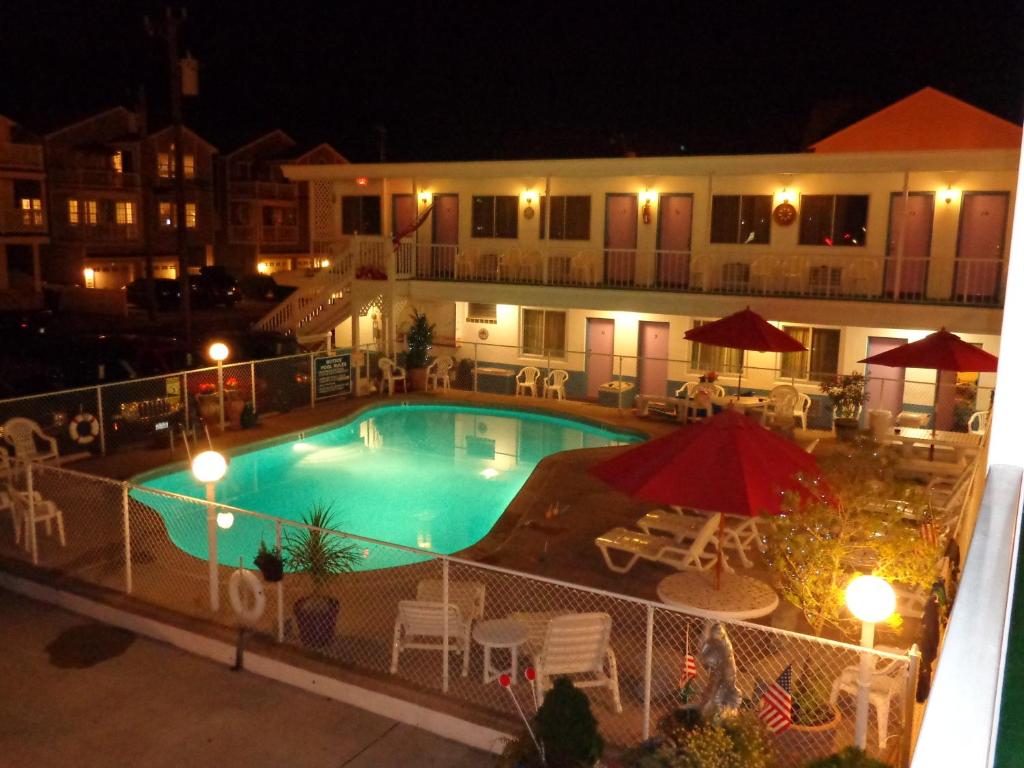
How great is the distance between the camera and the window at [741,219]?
1973 cm

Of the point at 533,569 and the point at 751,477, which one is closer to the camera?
the point at 751,477

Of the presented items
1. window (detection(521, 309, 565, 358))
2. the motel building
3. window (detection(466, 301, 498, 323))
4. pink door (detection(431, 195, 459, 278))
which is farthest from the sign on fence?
window (detection(521, 309, 565, 358))

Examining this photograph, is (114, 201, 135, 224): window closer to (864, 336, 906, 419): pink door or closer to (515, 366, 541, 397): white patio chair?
(515, 366, 541, 397): white patio chair

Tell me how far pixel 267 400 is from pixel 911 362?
11.8m

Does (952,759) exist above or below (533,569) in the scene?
above

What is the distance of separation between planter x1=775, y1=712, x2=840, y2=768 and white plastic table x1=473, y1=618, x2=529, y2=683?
204 cm

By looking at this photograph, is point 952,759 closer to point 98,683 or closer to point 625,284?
point 98,683

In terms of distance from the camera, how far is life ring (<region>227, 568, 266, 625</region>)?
317 inches

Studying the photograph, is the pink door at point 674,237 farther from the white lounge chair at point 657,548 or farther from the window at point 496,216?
the white lounge chair at point 657,548

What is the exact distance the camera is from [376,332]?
2472cm

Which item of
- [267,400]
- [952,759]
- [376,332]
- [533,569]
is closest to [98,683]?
[533,569]

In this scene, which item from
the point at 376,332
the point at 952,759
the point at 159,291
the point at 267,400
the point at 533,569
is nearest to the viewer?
the point at 952,759

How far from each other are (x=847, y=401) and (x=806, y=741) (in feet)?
36.7

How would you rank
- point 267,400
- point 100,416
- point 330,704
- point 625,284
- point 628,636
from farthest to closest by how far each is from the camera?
1. point 625,284
2. point 267,400
3. point 100,416
4. point 628,636
5. point 330,704
